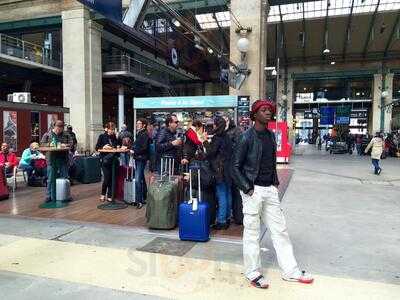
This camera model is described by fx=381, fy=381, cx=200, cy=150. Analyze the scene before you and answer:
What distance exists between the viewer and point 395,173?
540 inches

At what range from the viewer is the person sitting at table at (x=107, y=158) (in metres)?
7.26

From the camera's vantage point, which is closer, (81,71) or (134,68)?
(81,71)

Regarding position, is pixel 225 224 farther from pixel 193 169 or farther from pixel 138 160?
pixel 138 160

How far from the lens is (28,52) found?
22.7 meters

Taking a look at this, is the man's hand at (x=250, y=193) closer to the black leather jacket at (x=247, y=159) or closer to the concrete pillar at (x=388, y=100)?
the black leather jacket at (x=247, y=159)

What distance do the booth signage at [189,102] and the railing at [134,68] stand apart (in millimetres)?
12297

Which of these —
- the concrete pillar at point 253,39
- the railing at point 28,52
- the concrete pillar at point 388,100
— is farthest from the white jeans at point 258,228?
the concrete pillar at point 388,100

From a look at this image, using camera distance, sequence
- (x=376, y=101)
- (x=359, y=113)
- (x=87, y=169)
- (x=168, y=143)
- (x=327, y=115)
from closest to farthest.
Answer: (x=168, y=143) < (x=87, y=169) < (x=376, y=101) < (x=327, y=115) < (x=359, y=113)

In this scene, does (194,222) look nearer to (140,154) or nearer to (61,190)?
(140,154)

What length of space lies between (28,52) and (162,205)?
20918 millimetres

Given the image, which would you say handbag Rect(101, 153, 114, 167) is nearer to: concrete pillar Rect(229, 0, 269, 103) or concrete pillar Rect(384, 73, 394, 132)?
concrete pillar Rect(229, 0, 269, 103)

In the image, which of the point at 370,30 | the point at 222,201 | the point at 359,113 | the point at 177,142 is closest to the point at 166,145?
the point at 177,142

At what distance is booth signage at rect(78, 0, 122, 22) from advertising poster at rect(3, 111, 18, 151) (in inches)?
363

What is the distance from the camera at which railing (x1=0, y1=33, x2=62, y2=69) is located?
21425mm
